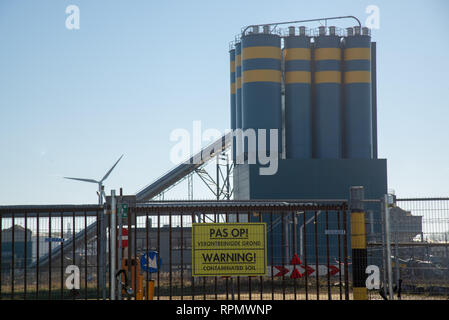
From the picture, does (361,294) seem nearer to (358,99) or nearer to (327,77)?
(327,77)

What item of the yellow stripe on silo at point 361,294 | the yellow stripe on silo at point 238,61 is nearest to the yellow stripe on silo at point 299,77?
the yellow stripe on silo at point 238,61

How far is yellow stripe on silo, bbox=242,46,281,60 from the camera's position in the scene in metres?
51.6

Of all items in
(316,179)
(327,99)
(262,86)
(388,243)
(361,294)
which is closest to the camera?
(388,243)

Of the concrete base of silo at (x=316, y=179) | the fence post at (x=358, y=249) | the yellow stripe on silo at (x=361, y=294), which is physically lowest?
the yellow stripe on silo at (x=361, y=294)

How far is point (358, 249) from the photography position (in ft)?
55.2

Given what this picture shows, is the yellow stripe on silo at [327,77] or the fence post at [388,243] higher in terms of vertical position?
the yellow stripe on silo at [327,77]

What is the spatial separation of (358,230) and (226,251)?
11.2 feet

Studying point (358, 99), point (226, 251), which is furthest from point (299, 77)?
point (226, 251)

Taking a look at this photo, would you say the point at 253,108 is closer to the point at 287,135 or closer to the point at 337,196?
the point at 287,135

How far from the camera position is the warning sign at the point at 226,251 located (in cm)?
1636

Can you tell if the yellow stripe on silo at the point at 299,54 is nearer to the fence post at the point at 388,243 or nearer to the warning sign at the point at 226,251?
the fence post at the point at 388,243
